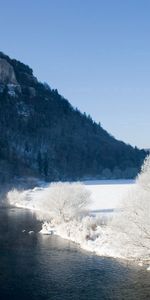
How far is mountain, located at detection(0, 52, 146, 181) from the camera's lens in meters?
149

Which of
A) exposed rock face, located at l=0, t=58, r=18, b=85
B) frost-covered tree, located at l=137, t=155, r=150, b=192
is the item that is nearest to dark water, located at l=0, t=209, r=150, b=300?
frost-covered tree, located at l=137, t=155, r=150, b=192

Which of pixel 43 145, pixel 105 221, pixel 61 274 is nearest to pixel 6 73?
pixel 43 145

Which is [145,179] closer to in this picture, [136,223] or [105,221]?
[136,223]

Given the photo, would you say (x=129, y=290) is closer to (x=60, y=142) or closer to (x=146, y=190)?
(x=146, y=190)

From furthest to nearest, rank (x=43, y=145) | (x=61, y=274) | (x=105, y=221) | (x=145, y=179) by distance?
(x=43, y=145), (x=105, y=221), (x=145, y=179), (x=61, y=274)

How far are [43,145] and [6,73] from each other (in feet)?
137

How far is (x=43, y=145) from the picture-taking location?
168375 millimetres

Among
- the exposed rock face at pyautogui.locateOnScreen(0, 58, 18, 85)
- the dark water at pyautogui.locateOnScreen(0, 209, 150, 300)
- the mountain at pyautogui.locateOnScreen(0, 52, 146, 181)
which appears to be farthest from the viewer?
the exposed rock face at pyautogui.locateOnScreen(0, 58, 18, 85)

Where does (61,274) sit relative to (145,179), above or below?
below

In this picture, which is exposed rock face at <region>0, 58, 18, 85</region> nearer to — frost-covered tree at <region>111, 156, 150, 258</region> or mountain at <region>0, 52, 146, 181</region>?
mountain at <region>0, 52, 146, 181</region>

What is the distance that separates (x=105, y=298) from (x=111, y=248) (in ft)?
41.0

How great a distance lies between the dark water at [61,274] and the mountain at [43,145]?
87.4 meters

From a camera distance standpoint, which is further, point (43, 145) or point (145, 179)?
point (43, 145)

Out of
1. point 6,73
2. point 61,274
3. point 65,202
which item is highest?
point 6,73
